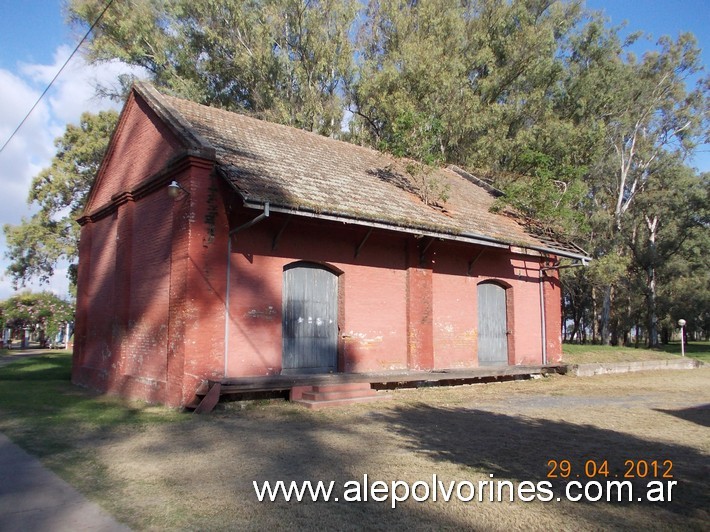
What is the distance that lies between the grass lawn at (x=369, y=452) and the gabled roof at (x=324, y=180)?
3852 millimetres

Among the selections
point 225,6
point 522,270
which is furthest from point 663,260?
point 225,6

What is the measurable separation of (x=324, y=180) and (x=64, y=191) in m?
23.5

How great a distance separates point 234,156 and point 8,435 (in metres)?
6.53

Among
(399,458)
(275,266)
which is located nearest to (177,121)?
(275,266)

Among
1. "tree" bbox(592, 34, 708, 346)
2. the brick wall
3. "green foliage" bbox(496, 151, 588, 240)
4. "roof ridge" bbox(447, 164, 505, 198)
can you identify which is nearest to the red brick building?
the brick wall

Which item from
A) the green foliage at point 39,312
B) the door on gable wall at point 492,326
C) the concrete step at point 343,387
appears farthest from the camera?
the green foliage at point 39,312

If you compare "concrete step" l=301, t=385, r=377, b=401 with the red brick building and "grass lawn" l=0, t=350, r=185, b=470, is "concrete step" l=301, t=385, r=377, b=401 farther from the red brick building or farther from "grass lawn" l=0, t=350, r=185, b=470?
"grass lawn" l=0, t=350, r=185, b=470

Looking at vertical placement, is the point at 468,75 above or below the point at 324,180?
above

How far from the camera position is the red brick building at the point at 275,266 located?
34.1 feet

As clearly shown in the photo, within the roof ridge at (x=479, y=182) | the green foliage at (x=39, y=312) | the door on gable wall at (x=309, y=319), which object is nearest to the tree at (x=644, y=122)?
the roof ridge at (x=479, y=182)

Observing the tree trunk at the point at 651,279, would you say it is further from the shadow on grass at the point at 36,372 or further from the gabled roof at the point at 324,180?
the shadow on grass at the point at 36,372

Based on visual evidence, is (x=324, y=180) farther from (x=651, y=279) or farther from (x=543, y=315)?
(x=651, y=279)
